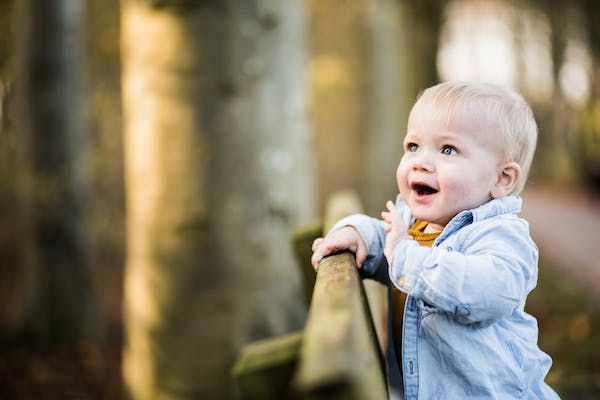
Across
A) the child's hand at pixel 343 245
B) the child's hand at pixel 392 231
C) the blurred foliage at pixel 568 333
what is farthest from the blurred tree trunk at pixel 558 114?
the child's hand at pixel 392 231

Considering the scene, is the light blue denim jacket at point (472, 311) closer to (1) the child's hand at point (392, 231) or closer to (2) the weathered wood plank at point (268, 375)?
(1) the child's hand at point (392, 231)

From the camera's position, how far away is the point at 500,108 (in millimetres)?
2234

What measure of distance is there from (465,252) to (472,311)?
0.75 feet

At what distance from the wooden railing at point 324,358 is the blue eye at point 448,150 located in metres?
0.47

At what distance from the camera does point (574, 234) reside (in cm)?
1581

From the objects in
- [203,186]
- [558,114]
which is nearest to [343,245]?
[203,186]

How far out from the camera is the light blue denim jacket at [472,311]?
77.9 inches

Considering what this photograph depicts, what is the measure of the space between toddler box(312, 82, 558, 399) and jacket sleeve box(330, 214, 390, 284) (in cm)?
5

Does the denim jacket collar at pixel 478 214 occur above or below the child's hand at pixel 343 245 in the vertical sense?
above

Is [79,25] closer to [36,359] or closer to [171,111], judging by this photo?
[36,359]

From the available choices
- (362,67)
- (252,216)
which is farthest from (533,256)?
(362,67)

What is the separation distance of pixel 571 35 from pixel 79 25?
23.3m

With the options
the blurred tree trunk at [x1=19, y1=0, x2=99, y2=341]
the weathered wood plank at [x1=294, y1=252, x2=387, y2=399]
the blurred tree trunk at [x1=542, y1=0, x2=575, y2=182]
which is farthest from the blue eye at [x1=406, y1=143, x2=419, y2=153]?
the blurred tree trunk at [x1=542, y1=0, x2=575, y2=182]

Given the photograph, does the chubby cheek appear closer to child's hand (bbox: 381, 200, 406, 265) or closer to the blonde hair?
child's hand (bbox: 381, 200, 406, 265)
